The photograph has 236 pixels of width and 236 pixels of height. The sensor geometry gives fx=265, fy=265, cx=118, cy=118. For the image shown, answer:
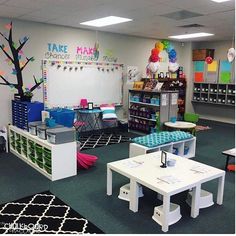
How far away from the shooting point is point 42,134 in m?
4.17

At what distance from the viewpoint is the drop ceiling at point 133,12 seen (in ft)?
13.5

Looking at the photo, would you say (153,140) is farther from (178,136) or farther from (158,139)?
(178,136)

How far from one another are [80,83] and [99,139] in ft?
4.82

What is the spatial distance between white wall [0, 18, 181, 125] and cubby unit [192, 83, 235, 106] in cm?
259

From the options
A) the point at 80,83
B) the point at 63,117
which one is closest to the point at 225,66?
the point at 80,83

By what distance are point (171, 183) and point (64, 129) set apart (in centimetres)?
193

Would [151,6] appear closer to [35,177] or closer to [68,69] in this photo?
[68,69]

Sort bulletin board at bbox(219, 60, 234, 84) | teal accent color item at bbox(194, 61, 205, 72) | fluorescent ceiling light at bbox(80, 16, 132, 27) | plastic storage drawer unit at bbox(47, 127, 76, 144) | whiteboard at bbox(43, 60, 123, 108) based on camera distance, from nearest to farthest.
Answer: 1. plastic storage drawer unit at bbox(47, 127, 76, 144)
2. fluorescent ceiling light at bbox(80, 16, 132, 27)
3. whiteboard at bbox(43, 60, 123, 108)
4. bulletin board at bbox(219, 60, 234, 84)
5. teal accent color item at bbox(194, 61, 205, 72)

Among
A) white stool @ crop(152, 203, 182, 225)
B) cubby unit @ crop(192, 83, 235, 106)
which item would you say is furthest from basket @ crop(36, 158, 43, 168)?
cubby unit @ crop(192, 83, 235, 106)

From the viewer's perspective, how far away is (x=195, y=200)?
2908mm

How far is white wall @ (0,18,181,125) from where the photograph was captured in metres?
5.50

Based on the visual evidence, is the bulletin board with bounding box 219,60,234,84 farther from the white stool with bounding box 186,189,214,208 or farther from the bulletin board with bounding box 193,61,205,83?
the white stool with bounding box 186,189,214,208

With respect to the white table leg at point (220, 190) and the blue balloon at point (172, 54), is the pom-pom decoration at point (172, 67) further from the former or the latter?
the white table leg at point (220, 190)

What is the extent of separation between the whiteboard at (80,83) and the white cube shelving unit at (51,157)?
1841 millimetres
